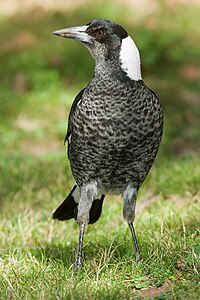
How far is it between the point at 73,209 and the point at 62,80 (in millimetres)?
4107

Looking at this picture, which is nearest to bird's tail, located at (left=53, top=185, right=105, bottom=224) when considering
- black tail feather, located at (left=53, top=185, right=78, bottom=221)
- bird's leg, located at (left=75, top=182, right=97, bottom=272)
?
black tail feather, located at (left=53, top=185, right=78, bottom=221)

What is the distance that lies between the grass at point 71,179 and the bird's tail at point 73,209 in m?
0.14

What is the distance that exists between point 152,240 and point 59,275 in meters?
0.66

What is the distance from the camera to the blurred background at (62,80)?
18.5 ft

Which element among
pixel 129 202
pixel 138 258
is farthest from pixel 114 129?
pixel 138 258

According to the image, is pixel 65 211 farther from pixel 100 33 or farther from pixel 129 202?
pixel 100 33

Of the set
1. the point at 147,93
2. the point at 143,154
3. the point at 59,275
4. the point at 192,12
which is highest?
the point at 192,12

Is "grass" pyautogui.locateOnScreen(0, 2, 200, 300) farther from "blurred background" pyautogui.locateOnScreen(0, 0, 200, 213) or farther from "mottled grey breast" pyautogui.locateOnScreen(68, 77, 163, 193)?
"mottled grey breast" pyautogui.locateOnScreen(68, 77, 163, 193)

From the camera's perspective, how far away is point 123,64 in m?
3.80

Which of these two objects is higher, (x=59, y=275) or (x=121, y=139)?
(x=121, y=139)

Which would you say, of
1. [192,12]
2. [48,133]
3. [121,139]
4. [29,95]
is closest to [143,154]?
[121,139]

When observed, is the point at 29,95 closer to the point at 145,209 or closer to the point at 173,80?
the point at 173,80

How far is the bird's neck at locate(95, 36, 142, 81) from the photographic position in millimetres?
3799

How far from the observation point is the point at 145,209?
4.76m
